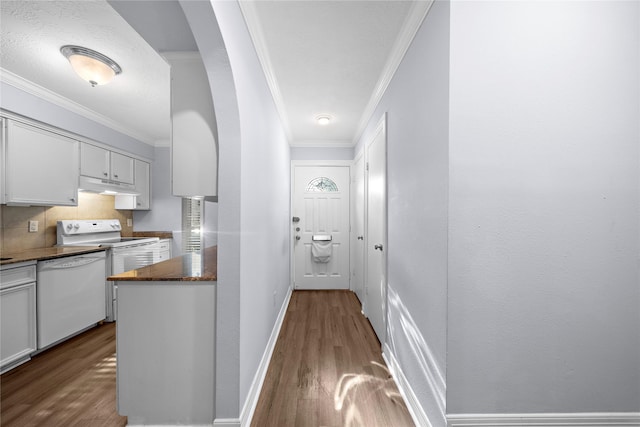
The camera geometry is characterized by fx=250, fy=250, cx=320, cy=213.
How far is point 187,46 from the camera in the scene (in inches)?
55.9

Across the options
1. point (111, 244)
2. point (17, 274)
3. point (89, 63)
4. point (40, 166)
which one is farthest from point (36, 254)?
point (89, 63)

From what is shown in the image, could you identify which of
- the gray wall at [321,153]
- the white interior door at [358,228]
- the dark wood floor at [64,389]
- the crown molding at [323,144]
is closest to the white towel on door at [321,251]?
the white interior door at [358,228]

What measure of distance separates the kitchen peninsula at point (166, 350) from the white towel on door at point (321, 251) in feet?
8.59

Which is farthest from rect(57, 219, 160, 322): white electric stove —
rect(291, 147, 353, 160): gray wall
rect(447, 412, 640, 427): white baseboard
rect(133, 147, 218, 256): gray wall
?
rect(447, 412, 640, 427): white baseboard

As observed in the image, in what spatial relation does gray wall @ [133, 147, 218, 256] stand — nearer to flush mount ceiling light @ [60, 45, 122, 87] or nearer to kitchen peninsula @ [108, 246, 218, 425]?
flush mount ceiling light @ [60, 45, 122, 87]

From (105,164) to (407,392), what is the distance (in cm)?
403

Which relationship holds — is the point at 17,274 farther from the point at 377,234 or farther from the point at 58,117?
the point at 377,234

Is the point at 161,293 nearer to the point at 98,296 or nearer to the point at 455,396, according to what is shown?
the point at 455,396

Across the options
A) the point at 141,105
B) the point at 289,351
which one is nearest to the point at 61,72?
the point at 141,105

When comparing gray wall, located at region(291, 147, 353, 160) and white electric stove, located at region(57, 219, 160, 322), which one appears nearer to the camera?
white electric stove, located at region(57, 219, 160, 322)

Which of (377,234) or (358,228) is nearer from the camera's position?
(377,234)

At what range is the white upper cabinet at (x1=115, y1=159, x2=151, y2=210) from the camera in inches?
144

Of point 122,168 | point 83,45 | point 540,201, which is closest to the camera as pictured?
point 540,201

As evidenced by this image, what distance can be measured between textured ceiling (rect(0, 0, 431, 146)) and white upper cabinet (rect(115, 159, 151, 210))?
38.9 inches
